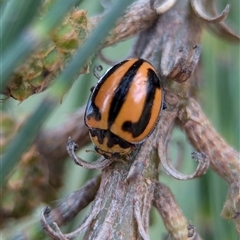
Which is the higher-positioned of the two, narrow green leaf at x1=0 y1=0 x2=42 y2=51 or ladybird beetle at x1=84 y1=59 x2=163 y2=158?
narrow green leaf at x1=0 y1=0 x2=42 y2=51

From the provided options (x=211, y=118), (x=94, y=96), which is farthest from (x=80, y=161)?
(x=211, y=118)

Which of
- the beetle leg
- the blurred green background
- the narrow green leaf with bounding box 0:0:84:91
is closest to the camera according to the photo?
the narrow green leaf with bounding box 0:0:84:91

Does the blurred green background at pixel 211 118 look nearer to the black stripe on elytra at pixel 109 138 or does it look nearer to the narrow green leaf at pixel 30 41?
the black stripe on elytra at pixel 109 138

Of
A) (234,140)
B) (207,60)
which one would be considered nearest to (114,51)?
(207,60)

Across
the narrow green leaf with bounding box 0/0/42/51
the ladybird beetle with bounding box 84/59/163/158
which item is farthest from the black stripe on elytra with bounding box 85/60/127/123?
the narrow green leaf with bounding box 0/0/42/51

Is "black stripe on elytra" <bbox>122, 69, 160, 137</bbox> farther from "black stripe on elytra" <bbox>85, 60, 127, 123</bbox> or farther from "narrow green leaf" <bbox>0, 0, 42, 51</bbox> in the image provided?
"narrow green leaf" <bbox>0, 0, 42, 51</bbox>

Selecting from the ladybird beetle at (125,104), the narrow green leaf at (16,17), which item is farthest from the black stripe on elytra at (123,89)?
the narrow green leaf at (16,17)

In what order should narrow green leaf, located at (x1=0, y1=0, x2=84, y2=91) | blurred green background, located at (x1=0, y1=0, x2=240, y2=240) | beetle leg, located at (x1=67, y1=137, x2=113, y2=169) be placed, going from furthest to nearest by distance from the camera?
blurred green background, located at (x1=0, y1=0, x2=240, y2=240), beetle leg, located at (x1=67, y1=137, x2=113, y2=169), narrow green leaf, located at (x1=0, y1=0, x2=84, y2=91)
